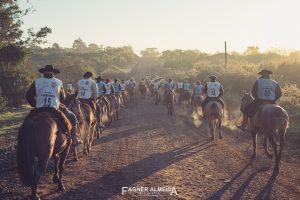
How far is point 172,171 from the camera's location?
1144 cm

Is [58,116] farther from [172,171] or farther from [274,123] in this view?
[274,123]

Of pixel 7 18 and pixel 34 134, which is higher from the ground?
pixel 7 18

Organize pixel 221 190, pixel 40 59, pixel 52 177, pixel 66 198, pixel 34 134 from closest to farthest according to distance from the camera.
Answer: pixel 34 134
pixel 66 198
pixel 221 190
pixel 52 177
pixel 40 59

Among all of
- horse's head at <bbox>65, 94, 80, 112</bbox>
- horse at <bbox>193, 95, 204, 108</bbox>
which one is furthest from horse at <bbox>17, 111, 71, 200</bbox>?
horse at <bbox>193, 95, 204, 108</bbox>

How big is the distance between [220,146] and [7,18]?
809 inches

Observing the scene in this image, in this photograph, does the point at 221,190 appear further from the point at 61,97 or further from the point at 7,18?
the point at 7,18

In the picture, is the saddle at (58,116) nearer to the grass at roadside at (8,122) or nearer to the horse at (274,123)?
the horse at (274,123)

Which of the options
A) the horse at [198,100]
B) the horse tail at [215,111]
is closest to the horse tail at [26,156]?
the horse tail at [215,111]

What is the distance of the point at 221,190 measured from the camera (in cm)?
948

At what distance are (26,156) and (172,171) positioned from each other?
15.4ft

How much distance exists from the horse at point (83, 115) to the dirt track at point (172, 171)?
0.55 meters

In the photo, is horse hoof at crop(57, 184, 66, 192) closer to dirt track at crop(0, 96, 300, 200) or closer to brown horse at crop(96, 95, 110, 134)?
dirt track at crop(0, 96, 300, 200)

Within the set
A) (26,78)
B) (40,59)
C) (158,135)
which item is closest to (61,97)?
(158,135)

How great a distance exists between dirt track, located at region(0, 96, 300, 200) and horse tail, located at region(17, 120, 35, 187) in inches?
36.2
